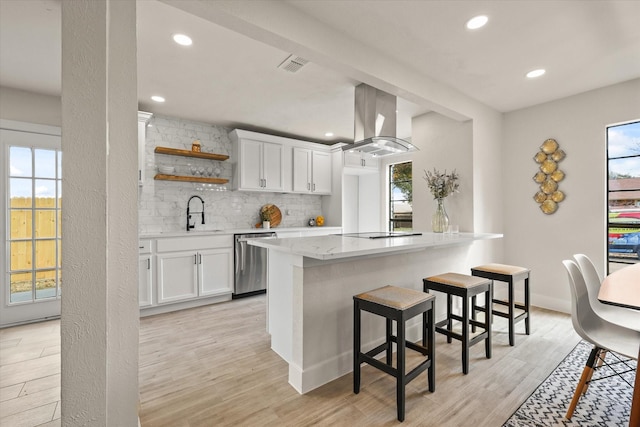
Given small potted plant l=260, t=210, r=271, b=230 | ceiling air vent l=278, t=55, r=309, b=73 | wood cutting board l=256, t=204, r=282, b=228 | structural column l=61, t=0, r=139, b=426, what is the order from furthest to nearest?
wood cutting board l=256, t=204, r=282, b=228
small potted plant l=260, t=210, r=271, b=230
ceiling air vent l=278, t=55, r=309, b=73
structural column l=61, t=0, r=139, b=426

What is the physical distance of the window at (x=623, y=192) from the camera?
314cm

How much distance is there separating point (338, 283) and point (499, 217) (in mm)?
2860

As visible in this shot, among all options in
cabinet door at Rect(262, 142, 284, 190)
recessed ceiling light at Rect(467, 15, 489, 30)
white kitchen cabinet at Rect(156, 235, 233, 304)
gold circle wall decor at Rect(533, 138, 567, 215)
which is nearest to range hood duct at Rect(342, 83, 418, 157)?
recessed ceiling light at Rect(467, 15, 489, 30)

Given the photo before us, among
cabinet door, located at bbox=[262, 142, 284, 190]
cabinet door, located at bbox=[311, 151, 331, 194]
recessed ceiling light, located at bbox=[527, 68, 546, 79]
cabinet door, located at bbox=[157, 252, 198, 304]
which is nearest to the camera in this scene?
recessed ceiling light, located at bbox=[527, 68, 546, 79]

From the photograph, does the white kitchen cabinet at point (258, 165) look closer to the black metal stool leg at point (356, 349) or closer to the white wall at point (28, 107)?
the white wall at point (28, 107)

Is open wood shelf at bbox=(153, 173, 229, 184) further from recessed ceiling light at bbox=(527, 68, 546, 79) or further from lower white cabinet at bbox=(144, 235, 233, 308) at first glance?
recessed ceiling light at bbox=(527, 68, 546, 79)

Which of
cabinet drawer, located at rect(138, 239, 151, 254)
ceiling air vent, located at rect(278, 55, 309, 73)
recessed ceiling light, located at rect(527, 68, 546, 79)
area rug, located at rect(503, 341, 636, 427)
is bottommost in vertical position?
area rug, located at rect(503, 341, 636, 427)

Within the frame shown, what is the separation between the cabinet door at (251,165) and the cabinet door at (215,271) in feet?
3.56

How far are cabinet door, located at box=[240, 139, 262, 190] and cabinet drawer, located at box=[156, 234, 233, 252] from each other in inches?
35.5

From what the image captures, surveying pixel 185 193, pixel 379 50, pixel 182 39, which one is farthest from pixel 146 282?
pixel 379 50

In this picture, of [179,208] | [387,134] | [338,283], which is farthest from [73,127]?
[179,208]

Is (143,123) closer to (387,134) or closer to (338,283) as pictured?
(387,134)

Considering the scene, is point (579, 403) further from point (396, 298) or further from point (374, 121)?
point (374, 121)

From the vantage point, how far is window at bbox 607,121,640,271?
3.14m
